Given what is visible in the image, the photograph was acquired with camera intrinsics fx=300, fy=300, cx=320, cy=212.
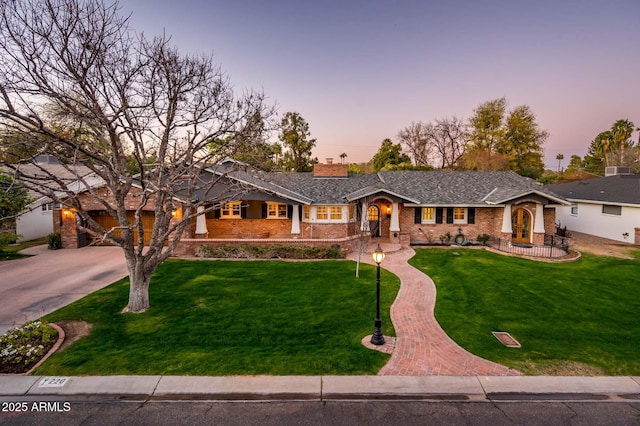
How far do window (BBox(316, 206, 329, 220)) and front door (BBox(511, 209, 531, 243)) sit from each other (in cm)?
1345

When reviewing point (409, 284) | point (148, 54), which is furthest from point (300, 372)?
point (148, 54)

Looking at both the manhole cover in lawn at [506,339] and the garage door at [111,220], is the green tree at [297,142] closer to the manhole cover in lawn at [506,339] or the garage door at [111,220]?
the garage door at [111,220]

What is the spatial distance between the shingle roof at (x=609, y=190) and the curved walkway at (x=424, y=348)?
21.2 m

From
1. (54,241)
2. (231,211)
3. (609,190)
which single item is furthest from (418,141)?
(54,241)

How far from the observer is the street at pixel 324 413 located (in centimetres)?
575

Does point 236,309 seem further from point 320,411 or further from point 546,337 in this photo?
point 546,337

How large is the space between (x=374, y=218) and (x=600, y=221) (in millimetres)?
18981

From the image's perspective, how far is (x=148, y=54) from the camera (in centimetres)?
1030

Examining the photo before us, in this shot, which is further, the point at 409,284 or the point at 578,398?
the point at 409,284

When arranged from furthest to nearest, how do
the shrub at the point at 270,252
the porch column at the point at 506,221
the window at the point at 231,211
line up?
the window at the point at 231,211, the porch column at the point at 506,221, the shrub at the point at 270,252

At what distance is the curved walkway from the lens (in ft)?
24.0

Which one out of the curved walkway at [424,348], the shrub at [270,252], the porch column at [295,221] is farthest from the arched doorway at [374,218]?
the curved walkway at [424,348]

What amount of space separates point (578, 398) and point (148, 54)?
15.3 m

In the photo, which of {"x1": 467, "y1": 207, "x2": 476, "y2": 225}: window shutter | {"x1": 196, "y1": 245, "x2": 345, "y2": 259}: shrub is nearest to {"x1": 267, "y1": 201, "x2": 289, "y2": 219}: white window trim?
{"x1": 196, "y1": 245, "x2": 345, "y2": 259}: shrub
